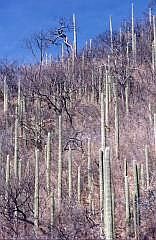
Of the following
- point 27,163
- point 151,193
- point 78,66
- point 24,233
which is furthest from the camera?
point 78,66

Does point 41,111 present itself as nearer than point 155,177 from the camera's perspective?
No

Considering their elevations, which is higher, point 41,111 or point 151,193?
point 41,111

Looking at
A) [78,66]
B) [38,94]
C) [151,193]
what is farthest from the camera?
[78,66]

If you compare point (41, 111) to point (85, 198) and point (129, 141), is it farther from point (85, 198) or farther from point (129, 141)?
point (85, 198)

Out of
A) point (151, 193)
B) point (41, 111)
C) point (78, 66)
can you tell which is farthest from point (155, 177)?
point (78, 66)

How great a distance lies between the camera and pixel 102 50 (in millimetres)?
26531

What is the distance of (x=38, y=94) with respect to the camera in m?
21.9

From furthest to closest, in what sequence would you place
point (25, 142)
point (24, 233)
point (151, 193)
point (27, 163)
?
point (25, 142)
point (27, 163)
point (151, 193)
point (24, 233)

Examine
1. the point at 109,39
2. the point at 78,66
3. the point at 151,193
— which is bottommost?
the point at 151,193

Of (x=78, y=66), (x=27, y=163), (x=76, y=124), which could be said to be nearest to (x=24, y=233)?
(x=27, y=163)

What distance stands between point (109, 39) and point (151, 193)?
16.0 m

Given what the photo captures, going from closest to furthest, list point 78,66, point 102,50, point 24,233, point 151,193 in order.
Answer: point 24,233, point 151,193, point 78,66, point 102,50

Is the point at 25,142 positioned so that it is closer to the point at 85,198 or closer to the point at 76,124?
the point at 76,124

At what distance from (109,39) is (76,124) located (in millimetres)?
8896
